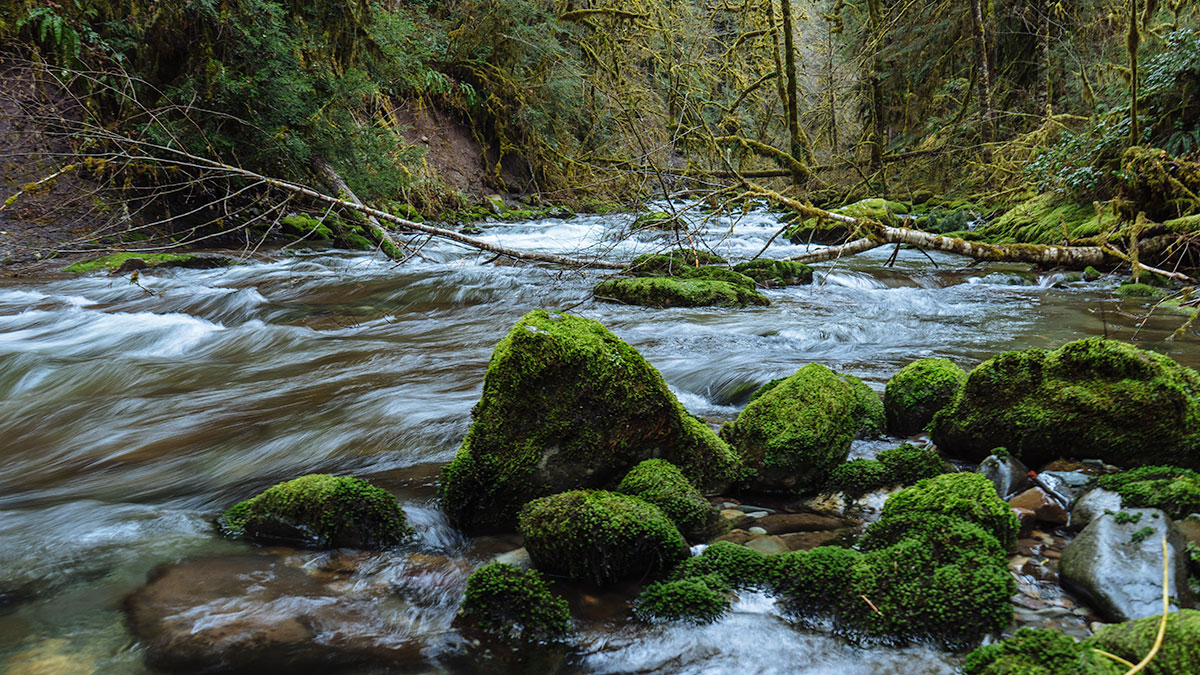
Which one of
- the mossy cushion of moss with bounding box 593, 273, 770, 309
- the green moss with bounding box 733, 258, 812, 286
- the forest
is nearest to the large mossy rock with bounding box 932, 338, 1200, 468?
the forest

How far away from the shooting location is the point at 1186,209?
300 inches

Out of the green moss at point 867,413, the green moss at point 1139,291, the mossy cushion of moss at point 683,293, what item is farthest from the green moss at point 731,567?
the green moss at point 1139,291

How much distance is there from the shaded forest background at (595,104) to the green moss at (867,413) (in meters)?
3.05

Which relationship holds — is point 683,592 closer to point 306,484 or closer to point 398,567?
point 398,567

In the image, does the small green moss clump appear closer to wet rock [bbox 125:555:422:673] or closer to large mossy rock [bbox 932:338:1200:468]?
wet rock [bbox 125:555:422:673]

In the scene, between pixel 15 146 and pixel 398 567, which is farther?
pixel 15 146

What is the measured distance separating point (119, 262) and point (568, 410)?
1013 centimetres

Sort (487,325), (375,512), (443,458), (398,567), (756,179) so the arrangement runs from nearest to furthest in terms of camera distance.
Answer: (398,567) → (375,512) → (443,458) → (487,325) → (756,179)

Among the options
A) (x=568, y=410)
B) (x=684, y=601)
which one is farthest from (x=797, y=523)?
(x=568, y=410)

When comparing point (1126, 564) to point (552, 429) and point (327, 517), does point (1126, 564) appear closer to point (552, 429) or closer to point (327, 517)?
point (552, 429)

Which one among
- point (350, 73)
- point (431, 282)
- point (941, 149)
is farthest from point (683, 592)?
point (941, 149)

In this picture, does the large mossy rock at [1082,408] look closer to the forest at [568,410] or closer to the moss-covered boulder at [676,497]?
the forest at [568,410]

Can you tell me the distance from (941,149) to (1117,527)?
51.2 feet

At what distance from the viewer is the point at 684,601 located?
87.9 inches
